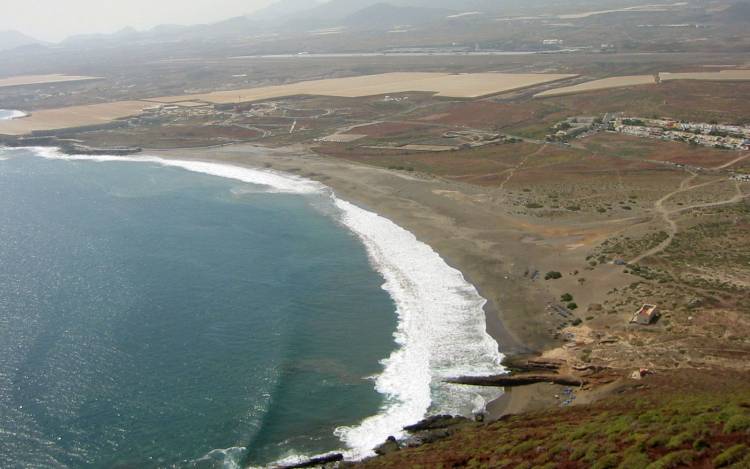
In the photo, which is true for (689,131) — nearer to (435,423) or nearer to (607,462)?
(435,423)

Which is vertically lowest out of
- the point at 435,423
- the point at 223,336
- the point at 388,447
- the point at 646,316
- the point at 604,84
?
the point at 388,447

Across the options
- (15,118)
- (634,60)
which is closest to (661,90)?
(634,60)

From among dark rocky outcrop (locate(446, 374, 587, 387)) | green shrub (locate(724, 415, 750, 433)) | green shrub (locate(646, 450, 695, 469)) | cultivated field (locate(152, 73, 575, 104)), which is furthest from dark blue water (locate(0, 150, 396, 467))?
cultivated field (locate(152, 73, 575, 104))

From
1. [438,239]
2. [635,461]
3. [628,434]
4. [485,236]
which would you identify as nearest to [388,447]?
[628,434]

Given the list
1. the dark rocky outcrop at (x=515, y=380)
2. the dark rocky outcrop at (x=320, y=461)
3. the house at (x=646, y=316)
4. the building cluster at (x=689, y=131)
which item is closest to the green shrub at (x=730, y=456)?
the dark rocky outcrop at (x=515, y=380)

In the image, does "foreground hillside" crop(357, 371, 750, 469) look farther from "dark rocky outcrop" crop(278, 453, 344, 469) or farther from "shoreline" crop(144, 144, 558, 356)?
"shoreline" crop(144, 144, 558, 356)
